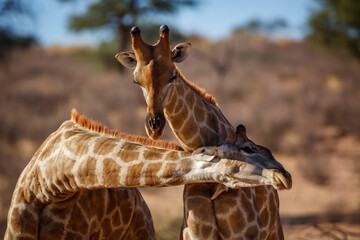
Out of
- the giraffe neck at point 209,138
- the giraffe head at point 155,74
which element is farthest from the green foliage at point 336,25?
the giraffe head at point 155,74

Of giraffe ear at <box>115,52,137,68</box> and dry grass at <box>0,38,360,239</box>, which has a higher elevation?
dry grass at <box>0,38,360,239</box>

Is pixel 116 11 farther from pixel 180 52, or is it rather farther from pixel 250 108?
pixel 180 52

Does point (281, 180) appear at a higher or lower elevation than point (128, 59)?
lower

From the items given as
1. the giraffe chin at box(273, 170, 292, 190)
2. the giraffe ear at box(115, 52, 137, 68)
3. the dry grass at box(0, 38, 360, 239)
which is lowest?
the giraffe chin at box(273, 170, 292, 190)

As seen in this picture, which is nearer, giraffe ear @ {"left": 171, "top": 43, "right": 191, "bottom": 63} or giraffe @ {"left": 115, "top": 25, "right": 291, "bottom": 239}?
giraffe @ {"left": 115, "top": 25, "right": 291, "bottom": 239}

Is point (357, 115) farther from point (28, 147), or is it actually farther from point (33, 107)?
point (33, 107)

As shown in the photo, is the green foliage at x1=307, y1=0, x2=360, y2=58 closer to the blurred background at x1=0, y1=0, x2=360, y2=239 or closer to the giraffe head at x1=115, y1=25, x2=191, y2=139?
the blurred background at x1=0, y1=0, x2=360, y2=239

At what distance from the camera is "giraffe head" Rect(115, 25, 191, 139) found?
2.98 m

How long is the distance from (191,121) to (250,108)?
39.9 ft

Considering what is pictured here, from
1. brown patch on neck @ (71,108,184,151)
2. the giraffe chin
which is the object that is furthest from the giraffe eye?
the giraffe chin

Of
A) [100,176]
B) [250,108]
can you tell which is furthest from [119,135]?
[250,108]

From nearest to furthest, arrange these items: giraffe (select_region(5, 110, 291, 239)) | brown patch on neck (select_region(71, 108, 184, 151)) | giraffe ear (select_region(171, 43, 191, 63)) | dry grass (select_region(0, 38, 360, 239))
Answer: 1. giraffe (select_region(5, 110, 291, 239))
2. brown patch on neck (select_region(71, 108, 184, 151))
3. giraffe ear (select_region(171, 43, 191, 63))
4. dry grass (select_region(0, 38, 360, 239))

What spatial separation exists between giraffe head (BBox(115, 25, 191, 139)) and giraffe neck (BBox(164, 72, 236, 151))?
115 millimetres

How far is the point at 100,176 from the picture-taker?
2.79 metres
